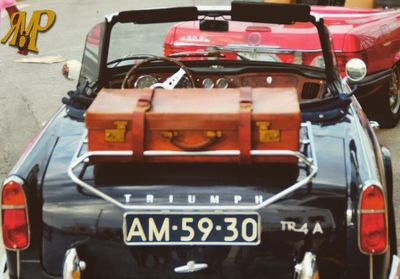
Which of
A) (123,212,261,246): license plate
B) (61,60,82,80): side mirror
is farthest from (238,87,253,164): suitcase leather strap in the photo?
(61,60,82,80): side mirror

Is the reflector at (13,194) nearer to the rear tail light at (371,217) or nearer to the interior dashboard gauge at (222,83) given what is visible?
the rear tail light at (371,217)

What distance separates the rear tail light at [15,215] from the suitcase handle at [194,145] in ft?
2.13

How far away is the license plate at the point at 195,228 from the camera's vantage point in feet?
10.8

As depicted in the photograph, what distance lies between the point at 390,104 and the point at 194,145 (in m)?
5.10

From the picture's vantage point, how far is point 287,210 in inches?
130

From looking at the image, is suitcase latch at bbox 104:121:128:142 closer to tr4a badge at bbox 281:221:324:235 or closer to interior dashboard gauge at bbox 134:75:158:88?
tr4a badge at bbox 281:221:324:235

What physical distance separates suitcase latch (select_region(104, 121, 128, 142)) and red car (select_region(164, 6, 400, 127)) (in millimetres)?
3519

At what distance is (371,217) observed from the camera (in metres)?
3.31

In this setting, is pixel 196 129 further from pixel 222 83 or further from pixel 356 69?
pixel 356 69

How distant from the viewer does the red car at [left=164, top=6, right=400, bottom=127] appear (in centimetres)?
714

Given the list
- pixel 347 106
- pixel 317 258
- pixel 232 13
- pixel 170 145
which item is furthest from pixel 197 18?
pixel 317 258

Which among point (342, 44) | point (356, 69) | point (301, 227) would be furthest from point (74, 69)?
point (342, 44)

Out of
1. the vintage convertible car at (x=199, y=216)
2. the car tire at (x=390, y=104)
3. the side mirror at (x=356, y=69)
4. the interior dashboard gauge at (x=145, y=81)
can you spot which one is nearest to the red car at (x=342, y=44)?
the car tire at (x=390, y=104)

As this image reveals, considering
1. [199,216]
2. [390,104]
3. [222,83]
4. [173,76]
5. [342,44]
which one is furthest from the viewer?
[390,104]
